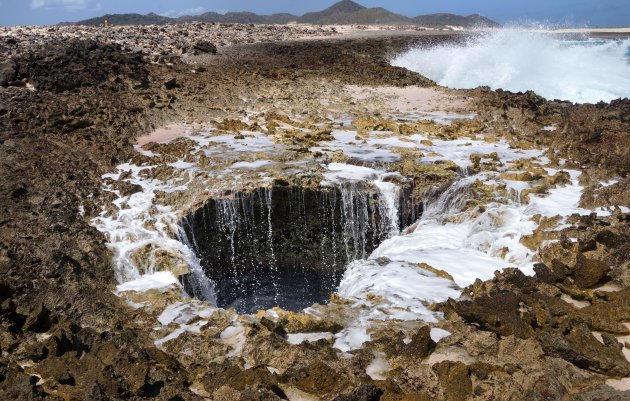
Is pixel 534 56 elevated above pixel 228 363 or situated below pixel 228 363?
above

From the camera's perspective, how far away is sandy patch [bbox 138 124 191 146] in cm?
1009

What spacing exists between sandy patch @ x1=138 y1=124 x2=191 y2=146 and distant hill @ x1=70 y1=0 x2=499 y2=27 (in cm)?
5499

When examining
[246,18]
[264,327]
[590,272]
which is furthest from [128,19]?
[590,272]

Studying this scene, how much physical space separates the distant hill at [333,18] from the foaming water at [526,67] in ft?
140

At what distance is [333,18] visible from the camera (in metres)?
76.8

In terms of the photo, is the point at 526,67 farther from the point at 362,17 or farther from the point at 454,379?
the point at 362,17

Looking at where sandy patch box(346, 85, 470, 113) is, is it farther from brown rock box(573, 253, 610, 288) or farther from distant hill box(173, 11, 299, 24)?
distant hill box(173, 11, 299, 24)

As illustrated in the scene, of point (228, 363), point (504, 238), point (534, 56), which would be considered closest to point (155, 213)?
point (228, 363)

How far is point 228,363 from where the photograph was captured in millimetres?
3936

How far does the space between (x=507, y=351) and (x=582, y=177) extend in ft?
16.6

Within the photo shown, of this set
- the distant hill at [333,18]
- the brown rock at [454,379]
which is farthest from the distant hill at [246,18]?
the brown rock at [454,379]

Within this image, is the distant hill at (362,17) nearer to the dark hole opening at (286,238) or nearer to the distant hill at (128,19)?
the distant hill at (128,19)

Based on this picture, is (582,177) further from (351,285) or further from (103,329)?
(103,329)

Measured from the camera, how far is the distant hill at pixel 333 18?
67125mm
